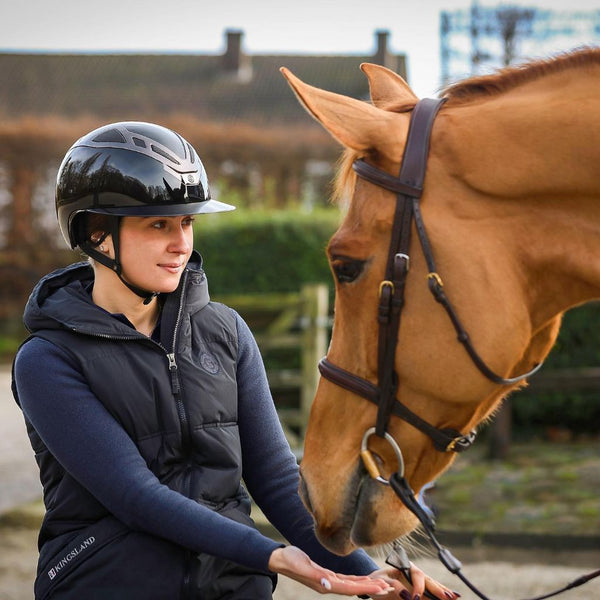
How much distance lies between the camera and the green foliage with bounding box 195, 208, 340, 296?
8938 mm

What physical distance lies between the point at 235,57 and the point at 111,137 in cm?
2509

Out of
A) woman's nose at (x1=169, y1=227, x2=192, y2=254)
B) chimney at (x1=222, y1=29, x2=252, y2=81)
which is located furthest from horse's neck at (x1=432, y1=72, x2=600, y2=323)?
chimney at (x1=222, y1=29, x2=252, y2=81)

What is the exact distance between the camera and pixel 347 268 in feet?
6.18

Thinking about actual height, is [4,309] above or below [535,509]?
below

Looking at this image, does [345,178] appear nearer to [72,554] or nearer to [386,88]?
[386,88]

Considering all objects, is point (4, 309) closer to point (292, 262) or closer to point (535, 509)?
point (292, 262)

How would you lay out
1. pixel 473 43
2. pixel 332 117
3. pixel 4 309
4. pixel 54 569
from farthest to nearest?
pixel 4 309 < pixel 473 43 < pixel 54 569 < pixel 332 117

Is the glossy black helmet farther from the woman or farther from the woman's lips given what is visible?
the woman's lips

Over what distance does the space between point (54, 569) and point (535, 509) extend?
4.66 meters

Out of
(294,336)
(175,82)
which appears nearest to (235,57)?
(175,82)

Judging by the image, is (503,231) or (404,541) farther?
(404,541)

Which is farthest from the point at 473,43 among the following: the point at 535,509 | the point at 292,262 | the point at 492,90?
the point at 492,90

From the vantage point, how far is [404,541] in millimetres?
2238

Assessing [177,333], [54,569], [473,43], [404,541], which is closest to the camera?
[54,569]
